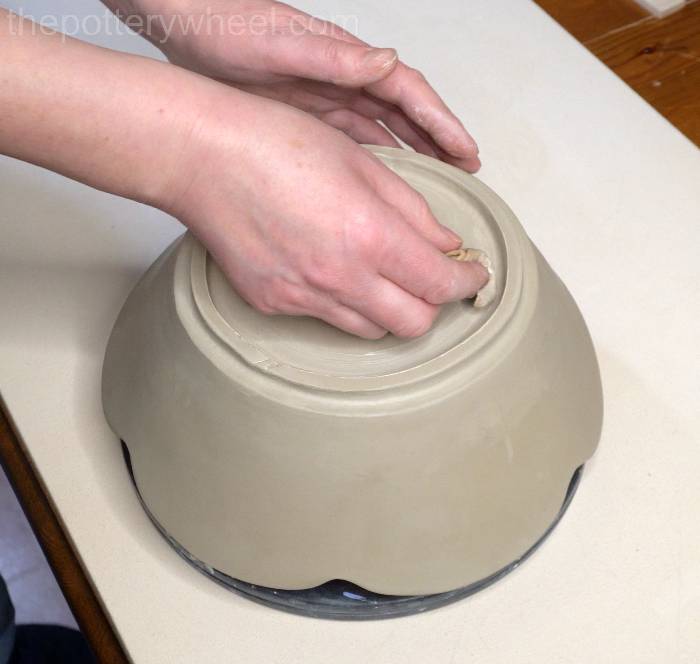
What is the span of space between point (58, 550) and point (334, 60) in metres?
0.38

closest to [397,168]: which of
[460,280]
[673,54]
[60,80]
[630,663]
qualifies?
[460,280]

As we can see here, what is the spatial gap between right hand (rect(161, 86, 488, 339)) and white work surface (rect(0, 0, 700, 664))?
21cm

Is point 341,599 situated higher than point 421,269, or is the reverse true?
point 421,269

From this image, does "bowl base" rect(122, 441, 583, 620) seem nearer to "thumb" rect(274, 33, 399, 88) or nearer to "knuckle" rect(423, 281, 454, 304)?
"knuckle" rect(423, 281, 454, 304)

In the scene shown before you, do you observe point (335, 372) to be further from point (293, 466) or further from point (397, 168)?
point (397, 168)

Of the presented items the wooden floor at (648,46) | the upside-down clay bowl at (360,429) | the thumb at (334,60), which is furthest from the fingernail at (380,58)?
the wooden floor at (648,46)

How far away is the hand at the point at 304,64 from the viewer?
2.06 feet

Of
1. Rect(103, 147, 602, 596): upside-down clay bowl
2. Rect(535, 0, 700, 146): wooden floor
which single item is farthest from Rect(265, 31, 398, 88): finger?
Rect(535, 0, 700, 146): wooden floor

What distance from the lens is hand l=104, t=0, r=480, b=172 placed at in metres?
0.63

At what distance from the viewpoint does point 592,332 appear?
30.4 inches

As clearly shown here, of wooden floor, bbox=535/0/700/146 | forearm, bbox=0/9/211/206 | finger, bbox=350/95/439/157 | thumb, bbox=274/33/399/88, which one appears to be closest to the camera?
forearm, bbox=0/9/211/206

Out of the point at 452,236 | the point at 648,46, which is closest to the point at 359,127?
the point at 452,236

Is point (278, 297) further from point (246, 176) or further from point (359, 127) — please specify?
point (359, 127)

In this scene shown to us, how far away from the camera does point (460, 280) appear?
56cm
